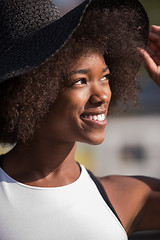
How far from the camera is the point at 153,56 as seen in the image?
2.50 meters

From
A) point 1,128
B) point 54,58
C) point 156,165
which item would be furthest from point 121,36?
point 156,165

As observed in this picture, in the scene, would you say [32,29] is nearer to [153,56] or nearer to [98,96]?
[98,96]

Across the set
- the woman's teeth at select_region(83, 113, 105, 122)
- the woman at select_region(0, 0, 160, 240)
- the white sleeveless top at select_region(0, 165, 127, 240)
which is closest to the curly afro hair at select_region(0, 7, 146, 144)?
the woman at select_region(0, 0, 160, 240)

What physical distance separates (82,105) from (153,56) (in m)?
0.74

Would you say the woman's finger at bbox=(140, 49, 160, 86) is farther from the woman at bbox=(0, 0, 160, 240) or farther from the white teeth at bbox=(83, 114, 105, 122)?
the white teeth at bbox=(83, 114, 105, 122)

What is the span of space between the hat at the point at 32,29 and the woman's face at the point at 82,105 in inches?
8.5

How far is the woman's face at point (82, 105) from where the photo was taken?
2.03 metres

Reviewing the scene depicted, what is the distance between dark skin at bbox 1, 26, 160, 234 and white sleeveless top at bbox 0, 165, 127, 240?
3.3 inches

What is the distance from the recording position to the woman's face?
2.03 meters

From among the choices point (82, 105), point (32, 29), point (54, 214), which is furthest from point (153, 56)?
point (54, 214)

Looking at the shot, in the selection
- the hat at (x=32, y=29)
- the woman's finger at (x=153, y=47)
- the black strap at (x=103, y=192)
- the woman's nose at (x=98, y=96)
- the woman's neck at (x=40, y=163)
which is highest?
the hat at (x=32, y=29)

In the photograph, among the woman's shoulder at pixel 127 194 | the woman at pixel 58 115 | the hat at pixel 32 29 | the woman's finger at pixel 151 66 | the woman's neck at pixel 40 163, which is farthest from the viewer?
the woman's finger at pixel 151 66

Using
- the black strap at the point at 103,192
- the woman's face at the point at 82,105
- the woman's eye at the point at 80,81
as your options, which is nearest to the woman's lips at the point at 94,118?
the woman's face at the point at 82,105

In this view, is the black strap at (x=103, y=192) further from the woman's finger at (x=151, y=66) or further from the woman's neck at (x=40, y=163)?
the woman's finger at (x=151, y=66)
